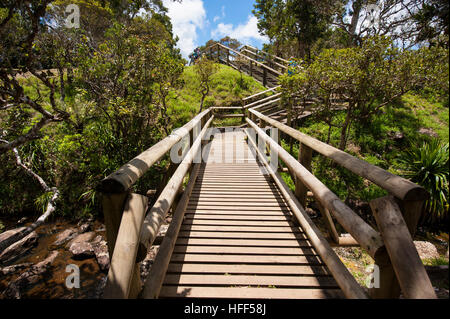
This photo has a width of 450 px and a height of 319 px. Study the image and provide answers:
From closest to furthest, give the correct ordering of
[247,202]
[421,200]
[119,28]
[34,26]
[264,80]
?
[421,200] → [34,26] → [247,202] → [119,28] → [264,80]

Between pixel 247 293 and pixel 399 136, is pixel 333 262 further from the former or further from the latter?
pixel 399 136

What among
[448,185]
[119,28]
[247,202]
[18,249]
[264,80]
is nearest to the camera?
[247,202]

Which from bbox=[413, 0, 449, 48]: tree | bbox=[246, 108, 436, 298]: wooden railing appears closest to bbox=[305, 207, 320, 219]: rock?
bbox=[413, 0, 449, 48]: tree

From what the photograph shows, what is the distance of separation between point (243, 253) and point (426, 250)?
19.7ft

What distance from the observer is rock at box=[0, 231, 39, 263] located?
4.65m

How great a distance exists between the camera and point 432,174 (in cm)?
656

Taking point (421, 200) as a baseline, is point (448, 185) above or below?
below

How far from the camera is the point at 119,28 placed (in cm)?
551

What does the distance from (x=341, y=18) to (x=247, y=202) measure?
1570cm

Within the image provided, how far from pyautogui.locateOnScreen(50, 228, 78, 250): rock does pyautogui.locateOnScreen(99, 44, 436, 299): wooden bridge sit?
152 inches

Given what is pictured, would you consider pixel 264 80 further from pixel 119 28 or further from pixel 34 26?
pixel 34 26

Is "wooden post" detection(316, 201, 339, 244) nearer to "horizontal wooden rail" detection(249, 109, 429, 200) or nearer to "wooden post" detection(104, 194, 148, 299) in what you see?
"horizontal wooden rail" detection(249, 109, 429, 200)

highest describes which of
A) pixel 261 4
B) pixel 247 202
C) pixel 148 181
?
pixel 261 4

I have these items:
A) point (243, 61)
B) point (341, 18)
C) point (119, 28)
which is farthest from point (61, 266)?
point (341, 18)
